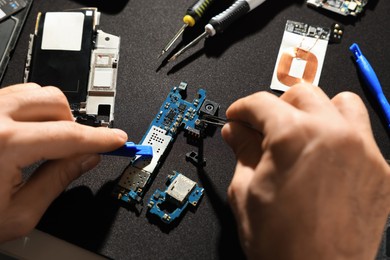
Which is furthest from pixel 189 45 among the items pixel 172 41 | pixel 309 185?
pixel 309 185

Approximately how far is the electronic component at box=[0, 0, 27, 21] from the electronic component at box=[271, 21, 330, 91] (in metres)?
1.14

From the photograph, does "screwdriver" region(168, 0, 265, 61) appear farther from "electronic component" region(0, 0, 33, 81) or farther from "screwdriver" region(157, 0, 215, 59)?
"electronic component" region(0, 0, 33, 81)

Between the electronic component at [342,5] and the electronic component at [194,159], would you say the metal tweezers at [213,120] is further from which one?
the electronic component at [342,5]

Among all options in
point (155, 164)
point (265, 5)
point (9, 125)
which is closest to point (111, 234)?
point (155, 164)

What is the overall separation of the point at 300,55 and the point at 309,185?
0.84 meters

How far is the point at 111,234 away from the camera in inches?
54.0

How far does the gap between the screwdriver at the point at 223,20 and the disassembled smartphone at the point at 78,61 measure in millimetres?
277

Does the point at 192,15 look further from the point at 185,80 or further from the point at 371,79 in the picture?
the point at 371,79

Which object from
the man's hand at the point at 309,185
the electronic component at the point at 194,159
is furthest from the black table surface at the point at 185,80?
the man's hand at the point at 309,185

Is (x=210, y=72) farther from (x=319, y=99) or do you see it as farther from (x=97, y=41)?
(x=319, y=99)

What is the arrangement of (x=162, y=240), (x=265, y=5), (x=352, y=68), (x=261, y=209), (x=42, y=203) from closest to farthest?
(x=261, y=209)
(x=42, y=203)
(x=162, y=240)
(x=352, y=68)
(x=265, y=5)

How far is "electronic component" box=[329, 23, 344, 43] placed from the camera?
1688 millimetres

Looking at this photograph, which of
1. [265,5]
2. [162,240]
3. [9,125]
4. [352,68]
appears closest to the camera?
[9,125]

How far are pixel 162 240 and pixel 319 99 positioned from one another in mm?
706
